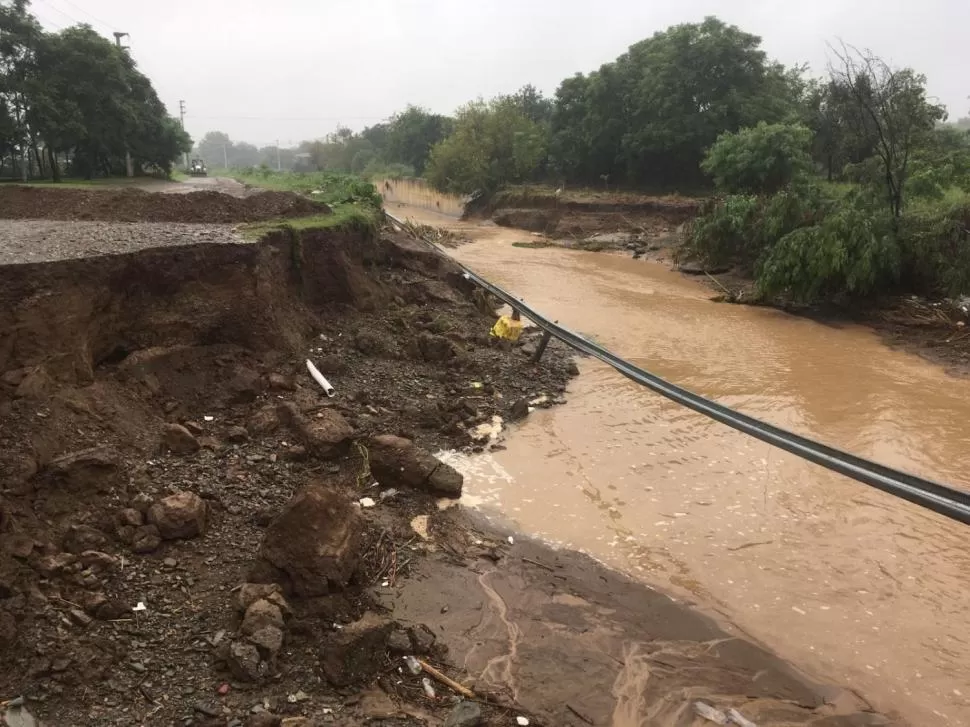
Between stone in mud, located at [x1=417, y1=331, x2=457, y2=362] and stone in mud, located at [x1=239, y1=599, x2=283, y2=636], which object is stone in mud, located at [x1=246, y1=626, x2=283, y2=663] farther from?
stone in mud, located at [x1=417, y1=331, x2=457, y2=362]

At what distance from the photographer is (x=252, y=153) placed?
18562 cm

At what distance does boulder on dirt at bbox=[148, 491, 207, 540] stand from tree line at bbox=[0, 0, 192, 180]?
19805 mm

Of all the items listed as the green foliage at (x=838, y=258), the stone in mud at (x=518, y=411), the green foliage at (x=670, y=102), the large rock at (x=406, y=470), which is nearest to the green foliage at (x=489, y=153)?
the green foliage at (x=670, y=102)

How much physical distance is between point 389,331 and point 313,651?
24.0ft

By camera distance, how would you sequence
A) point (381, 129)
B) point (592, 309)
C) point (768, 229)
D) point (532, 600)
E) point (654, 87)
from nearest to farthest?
point (532, 600) < point (592, 309) < point (768, 229) < point (654, 87) < point (381, 129)

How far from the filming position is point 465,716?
391cm

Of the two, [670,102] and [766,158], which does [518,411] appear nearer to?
[766,158]

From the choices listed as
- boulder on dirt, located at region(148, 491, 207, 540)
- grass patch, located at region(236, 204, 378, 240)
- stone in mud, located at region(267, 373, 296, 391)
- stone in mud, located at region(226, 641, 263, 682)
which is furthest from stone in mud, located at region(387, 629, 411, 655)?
grass patch, located at region(236, 204, 378, 240)

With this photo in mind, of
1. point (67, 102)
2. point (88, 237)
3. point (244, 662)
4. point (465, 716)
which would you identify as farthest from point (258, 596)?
point (67, 102)

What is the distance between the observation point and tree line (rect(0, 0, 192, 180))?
19.9 metres

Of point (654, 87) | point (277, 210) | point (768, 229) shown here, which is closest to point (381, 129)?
point (654, 87)

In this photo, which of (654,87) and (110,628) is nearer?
(110,628)

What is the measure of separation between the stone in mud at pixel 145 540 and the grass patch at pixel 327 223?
4.86 meters

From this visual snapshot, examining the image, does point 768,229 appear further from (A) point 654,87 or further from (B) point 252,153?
(B) point 252,153
